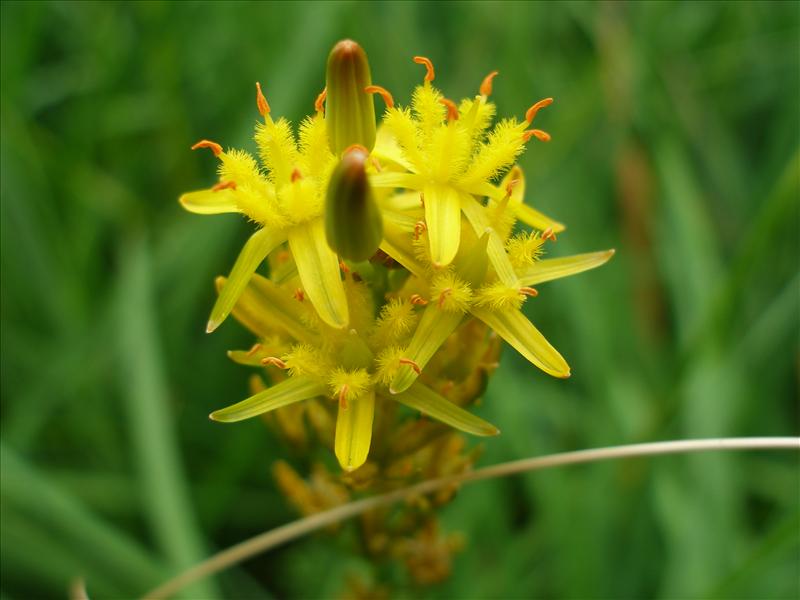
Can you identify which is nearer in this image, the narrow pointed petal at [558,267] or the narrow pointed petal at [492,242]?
the narrow pointed petal at [492,242]

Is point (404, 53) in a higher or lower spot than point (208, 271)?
higher

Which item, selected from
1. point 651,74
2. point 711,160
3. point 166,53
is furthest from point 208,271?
point 711,160

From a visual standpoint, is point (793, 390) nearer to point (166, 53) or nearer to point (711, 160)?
point (711, 160)

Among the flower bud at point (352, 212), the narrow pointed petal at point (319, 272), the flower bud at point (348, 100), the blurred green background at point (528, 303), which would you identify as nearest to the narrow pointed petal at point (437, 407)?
the narrow pointed petal at point (319, 272)

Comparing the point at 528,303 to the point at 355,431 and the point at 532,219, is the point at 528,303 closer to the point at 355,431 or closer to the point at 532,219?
the point at 532,219

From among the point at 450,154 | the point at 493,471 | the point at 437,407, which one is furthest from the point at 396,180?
the point at 493,471

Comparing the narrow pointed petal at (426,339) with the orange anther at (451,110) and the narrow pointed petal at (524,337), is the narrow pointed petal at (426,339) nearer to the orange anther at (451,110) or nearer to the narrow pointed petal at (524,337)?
the narrow pointed petal at (524,337)
